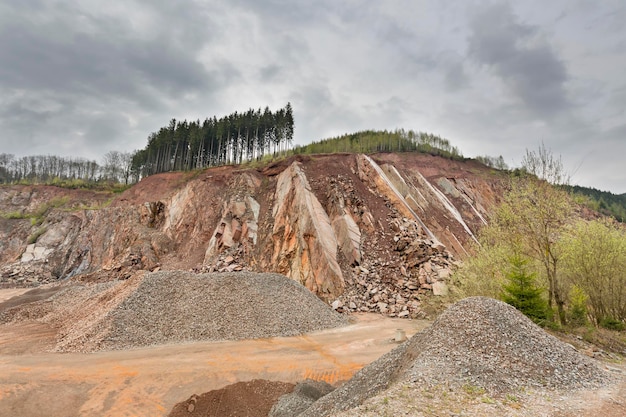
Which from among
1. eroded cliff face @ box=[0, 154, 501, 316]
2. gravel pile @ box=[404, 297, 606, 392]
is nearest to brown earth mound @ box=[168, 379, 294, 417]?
gravel pile @ box=[404, 297, 606, 392]

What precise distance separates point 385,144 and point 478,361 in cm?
6594

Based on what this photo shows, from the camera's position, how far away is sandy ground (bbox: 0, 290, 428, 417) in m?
9.89

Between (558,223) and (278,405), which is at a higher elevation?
(558,223)

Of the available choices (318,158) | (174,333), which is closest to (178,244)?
(318,158)

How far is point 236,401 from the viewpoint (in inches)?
407

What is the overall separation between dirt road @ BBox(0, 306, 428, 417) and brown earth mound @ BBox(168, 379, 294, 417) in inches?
17.3

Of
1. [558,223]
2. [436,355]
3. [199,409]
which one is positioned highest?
[558,223]

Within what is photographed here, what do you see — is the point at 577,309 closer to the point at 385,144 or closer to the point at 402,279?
the point at 402,279

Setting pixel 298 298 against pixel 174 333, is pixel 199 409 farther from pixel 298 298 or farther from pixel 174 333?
pixel 298 298

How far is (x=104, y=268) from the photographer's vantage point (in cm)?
3538

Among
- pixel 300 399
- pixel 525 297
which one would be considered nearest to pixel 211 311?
pixel 300 399

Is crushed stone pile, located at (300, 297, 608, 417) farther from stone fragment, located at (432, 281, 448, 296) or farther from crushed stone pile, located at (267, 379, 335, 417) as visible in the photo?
stone fragment, located at (432, 281, 448, 296)

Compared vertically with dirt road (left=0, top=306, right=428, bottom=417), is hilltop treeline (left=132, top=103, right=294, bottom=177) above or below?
above

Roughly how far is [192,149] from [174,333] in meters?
50.5
